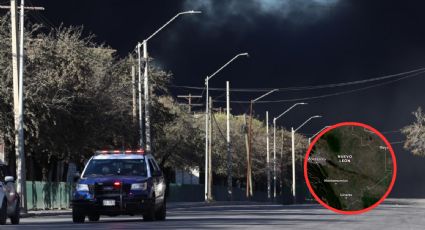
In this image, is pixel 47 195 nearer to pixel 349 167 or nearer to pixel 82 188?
pixel 82 188

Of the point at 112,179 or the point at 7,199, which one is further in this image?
the point at 112,179

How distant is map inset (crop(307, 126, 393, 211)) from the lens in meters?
9.20

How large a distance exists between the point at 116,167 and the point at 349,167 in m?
19.0

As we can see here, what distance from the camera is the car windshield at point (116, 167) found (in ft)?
90.4

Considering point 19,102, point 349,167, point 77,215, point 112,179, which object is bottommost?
point 77,215

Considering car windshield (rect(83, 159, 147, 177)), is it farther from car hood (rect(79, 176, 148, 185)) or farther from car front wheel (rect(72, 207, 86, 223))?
car front wheel (rect(72, 207, 86, 223))

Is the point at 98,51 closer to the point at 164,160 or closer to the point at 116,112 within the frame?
the point at 116,112

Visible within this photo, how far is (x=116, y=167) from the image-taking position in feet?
91.1

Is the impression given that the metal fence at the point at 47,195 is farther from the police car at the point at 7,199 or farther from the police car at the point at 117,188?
the police car at the point at 7,199

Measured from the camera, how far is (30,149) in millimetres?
49156

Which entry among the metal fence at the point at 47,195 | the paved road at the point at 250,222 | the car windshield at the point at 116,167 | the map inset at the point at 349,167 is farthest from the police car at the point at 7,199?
the metal fence at the point at 47,195

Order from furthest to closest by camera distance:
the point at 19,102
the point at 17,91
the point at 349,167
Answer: the point at 17,91
the point at 19,102
the point at 349,167

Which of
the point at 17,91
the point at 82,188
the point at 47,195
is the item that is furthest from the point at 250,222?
the point at 47,195

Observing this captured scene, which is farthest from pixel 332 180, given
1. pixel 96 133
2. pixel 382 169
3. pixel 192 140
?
pixel 192 140
